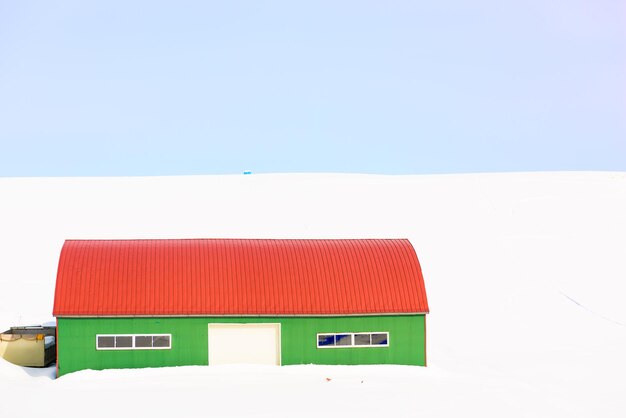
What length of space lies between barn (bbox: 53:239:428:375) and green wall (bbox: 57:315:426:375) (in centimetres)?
3

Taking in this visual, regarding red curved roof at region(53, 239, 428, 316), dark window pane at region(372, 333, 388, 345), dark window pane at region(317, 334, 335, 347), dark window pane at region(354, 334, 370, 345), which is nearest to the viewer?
red curved roof at region(53, 239, 428, 316)

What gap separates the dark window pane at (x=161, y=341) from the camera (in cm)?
2816

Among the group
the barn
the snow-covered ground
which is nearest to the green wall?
the barn

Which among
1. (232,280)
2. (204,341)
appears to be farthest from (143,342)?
(232,280)

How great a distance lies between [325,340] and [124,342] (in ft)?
23.0

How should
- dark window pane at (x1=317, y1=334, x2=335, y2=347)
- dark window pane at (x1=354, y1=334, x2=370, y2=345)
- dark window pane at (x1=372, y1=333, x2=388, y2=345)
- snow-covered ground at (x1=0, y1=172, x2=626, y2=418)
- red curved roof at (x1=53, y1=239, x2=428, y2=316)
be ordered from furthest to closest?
1. dark window pane at (x1=372, y1=333, x2=388, y2=345)
2. dark window pane at (x1=354, y1=334, x2=370, y2=345)
3. dark window pane at (x1=317, y1=334, x2=335, y2=347)
4. red curved roof at (x1=53, y1=239, x2=428, y2=316)
5. snow-covered ground at (x1=0, y1=172, x2=626, y2=418)

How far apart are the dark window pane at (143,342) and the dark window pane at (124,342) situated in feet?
0.68

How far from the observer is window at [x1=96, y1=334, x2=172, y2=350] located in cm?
2808

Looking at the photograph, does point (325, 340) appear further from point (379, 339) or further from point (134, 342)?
point (134, 342)

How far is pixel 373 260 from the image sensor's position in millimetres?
30766

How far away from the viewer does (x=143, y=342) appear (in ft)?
92.3

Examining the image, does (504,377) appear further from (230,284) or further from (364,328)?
(230,284)

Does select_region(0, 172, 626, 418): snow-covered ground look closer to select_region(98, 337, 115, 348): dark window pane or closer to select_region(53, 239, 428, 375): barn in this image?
select_region(53, 239, 428, 375): barn

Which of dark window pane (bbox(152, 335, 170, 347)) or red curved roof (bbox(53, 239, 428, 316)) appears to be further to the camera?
red curved roof (bbox(53, 239, 428, 316))
